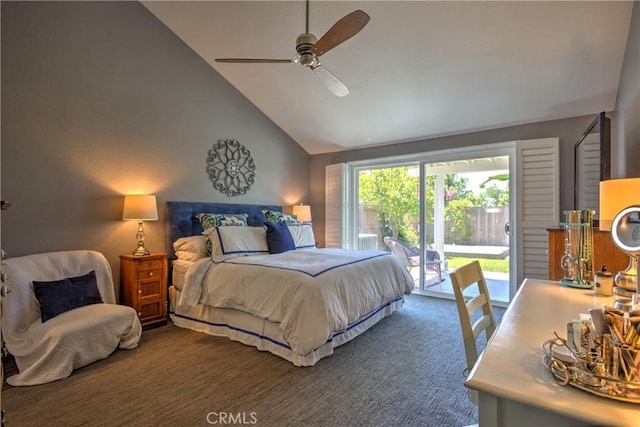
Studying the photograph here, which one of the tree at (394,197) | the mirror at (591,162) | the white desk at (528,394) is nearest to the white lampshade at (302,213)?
the tree at (394,197)

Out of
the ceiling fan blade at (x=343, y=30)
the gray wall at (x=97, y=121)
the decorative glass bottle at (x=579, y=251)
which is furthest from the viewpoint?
the gray wall at (x=97, y=121)

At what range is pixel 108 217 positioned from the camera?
3271mm

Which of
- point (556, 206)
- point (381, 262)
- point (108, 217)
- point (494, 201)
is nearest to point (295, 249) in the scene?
point (381, 262)

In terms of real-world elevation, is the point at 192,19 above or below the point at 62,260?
above

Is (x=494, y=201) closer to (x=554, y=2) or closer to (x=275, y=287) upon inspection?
(x=554, y=2)

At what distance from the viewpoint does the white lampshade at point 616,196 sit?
1.45m

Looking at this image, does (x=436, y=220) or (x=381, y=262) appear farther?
(x=436, y=220)

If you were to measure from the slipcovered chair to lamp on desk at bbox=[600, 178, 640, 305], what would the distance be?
10.6 ft

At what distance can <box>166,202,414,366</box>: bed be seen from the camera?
2.49m

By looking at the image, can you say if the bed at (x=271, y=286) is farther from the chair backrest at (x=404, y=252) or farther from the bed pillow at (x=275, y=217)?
the chair backrest at (x=404, y=252)

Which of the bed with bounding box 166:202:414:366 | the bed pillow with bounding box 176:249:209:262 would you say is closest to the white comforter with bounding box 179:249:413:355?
the bed with bounding box 166:202:414:366

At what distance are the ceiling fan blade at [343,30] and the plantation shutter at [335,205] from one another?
305cm

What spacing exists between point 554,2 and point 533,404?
3081 mm

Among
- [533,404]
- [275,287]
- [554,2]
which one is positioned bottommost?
[275,287]
